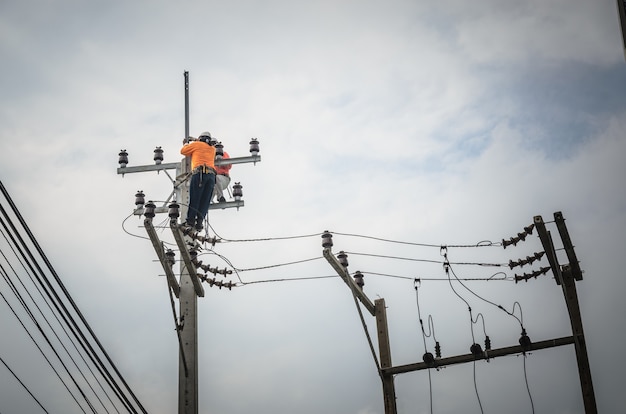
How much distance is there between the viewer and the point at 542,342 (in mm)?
10430

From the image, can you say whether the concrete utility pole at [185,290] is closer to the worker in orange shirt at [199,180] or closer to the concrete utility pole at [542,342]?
the worker in orange shirt at [199,180]

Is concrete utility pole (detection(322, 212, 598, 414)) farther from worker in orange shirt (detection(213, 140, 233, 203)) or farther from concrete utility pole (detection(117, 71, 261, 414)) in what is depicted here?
worker in orange shirt (detection(213, 140, 233, 203))

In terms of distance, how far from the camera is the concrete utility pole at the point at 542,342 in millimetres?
9781

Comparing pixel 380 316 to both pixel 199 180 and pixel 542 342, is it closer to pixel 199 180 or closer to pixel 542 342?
pixel 542 342

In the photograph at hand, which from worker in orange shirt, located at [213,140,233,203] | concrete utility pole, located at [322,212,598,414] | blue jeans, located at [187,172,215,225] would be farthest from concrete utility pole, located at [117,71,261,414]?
concrete utility pole, located at [322,212,598,414]

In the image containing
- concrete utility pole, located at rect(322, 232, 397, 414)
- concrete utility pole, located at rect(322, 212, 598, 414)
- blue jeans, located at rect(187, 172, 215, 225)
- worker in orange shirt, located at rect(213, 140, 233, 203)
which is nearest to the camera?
concrete utility pole, located at rect(322, 212, 598, 414)

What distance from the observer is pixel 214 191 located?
567 inches

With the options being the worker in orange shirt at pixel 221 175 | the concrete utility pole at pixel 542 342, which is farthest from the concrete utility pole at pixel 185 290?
the concrete utility pole at pixel 542 342

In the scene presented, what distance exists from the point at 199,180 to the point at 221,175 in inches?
58.6

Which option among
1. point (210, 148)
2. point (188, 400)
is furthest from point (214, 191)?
point (188, 400)

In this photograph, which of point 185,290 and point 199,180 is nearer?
point 185,290

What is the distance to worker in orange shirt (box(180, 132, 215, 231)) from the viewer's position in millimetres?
12898

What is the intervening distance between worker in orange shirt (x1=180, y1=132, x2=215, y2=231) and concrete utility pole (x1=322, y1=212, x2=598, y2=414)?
2664mm

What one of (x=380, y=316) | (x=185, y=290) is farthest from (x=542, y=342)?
(x=185, y=290)
